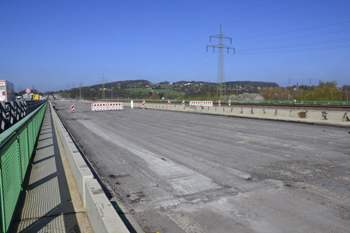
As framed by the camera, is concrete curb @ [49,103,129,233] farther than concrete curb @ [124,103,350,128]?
No

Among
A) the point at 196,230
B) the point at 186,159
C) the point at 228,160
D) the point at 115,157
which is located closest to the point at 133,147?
the point at 115,157

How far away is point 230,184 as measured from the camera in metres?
6.47

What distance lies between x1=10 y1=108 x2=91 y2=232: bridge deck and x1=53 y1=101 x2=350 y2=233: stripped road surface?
0.92 meters

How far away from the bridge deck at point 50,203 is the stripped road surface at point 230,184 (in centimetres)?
92

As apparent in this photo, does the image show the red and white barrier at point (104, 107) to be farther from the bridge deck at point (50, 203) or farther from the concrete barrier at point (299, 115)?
the bridge deck at point (50, 203)

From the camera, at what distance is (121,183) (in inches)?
263

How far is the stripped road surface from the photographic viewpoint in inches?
181

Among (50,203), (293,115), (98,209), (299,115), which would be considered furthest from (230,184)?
(293,115)

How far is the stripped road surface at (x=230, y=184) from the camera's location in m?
4.59

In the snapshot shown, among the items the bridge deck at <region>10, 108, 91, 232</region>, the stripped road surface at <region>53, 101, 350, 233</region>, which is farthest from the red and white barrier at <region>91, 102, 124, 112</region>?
the bridge deck at <region>10, 108, 91, 232</region>

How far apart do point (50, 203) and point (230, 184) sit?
385 centimetres

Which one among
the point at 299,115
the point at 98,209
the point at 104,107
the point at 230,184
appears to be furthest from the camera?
the point at 104,107

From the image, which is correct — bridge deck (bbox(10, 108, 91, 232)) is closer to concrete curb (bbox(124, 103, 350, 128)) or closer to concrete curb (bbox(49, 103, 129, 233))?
concrete curb (bbox(49, 103, 129, 233))

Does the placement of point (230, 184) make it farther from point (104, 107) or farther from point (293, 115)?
point (104, 107)
